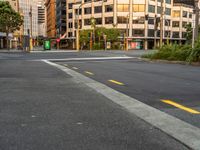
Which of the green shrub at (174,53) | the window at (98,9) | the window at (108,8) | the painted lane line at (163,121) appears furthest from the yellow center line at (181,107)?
the window at (98,9)

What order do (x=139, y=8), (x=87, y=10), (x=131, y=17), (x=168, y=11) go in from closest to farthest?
(x=131, y=17), (x=139, y=8), (x=87, y=10), (x=168, y=11)

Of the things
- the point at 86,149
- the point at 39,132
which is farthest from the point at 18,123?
the point at 86,149

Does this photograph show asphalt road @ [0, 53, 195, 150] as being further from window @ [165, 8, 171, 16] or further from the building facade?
window @ [165, 8, 171, 16]

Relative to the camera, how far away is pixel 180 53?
2266 cm

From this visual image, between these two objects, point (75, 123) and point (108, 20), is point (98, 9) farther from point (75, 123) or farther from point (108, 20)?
point (75, 123)

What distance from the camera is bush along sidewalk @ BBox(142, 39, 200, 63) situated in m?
20.1

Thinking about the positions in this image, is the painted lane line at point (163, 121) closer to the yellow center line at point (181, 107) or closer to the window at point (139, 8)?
the yellow center line at point (181, 107)

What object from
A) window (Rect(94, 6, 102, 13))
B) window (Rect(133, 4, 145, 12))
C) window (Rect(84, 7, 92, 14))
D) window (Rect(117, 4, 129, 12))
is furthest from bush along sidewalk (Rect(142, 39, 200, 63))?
window (Rect(84, 7, 92, 14))

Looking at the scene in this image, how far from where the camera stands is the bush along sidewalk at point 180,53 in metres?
20.1

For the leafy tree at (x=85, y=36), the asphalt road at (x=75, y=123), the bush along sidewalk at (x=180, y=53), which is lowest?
the asphalt road at (x=75, y=123)

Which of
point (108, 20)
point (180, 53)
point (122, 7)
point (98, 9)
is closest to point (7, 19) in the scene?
point (108, 20)

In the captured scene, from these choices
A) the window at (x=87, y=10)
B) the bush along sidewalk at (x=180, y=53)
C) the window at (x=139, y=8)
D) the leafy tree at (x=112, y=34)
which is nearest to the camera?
the bush along sidewalk at (x=180, y=53)

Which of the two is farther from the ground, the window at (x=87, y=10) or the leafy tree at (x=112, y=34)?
the window at (x=87, y=10)

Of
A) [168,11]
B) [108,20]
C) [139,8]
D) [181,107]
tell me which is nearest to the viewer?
[181,107]
